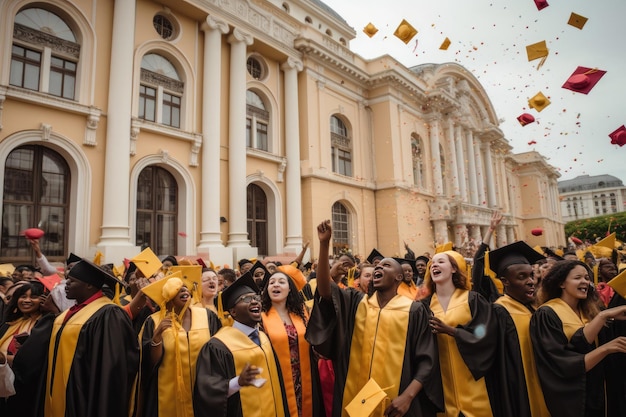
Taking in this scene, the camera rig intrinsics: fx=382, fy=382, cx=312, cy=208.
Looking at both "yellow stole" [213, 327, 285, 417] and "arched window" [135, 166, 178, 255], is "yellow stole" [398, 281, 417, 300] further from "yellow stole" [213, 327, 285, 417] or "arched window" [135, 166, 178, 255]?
"arched window" [135, 166, 178, 255]

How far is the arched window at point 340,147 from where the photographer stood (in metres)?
20.6

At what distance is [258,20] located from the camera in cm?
1669

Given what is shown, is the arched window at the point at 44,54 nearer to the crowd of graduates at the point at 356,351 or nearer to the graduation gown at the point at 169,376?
the crowd of graduates at the point at 356,351

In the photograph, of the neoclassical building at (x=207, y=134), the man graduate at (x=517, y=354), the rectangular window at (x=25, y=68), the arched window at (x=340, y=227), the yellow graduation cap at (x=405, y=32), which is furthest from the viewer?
the arched window at (x=340, y=227)

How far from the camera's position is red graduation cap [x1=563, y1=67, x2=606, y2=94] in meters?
5.63

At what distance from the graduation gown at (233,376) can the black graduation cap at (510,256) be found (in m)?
2.18

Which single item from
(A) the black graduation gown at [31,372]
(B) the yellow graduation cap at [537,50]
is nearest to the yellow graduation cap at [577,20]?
(B) the yellow graduation cap at [537,50]

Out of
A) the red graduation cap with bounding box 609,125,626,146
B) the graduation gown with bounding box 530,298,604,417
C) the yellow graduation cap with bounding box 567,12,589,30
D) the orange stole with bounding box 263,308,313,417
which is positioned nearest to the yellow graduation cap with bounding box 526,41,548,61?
the yellow graduation cap with bounding box 567,12,589,30

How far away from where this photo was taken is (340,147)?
21062mm

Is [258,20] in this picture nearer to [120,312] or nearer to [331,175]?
[331,175]

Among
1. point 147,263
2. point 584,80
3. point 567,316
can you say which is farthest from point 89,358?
point 584,80

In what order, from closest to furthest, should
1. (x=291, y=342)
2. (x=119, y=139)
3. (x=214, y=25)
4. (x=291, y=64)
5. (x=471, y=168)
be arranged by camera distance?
(x=291, y=342) < (x=119, y=139) < (x=214, y=25) < (x=291, y=64) < (x=471, y=168)

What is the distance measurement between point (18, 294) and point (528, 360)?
472cm

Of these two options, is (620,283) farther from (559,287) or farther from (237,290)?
(237,290)
